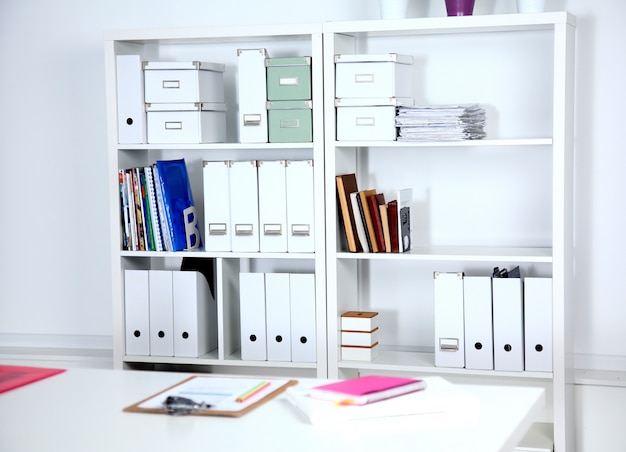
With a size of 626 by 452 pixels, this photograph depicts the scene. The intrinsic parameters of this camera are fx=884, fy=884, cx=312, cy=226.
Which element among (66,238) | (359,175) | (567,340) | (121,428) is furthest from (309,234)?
(121,428)

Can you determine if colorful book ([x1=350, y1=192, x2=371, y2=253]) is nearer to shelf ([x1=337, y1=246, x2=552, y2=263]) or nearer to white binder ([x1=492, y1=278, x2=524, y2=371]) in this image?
shelf ([x1=337, y1=246, x2=552, y2=263])

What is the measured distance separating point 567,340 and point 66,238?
208 centimetres

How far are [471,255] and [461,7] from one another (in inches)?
33.3

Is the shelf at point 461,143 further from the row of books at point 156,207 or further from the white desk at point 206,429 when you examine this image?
the white desk at point 206,429

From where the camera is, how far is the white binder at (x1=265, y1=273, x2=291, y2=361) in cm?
321

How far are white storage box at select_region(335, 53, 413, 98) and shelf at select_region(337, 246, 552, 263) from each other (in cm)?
56

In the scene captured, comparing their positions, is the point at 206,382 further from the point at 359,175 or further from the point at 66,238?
the point at 66,238

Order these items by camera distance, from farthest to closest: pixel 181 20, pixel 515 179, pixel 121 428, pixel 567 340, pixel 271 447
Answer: pixel 181 20 < pixel 515 179 < pixel 567 340 < pixel 121 428 < pixel 271 447

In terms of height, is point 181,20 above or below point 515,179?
above

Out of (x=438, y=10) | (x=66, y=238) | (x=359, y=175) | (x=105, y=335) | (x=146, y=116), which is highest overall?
(x=438, y=10)

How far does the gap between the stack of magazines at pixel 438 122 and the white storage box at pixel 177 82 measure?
2.42 ft

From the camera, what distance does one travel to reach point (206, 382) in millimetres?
2023

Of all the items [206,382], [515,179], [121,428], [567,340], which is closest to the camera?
[121,428]

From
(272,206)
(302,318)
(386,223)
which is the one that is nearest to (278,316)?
(302,318)
